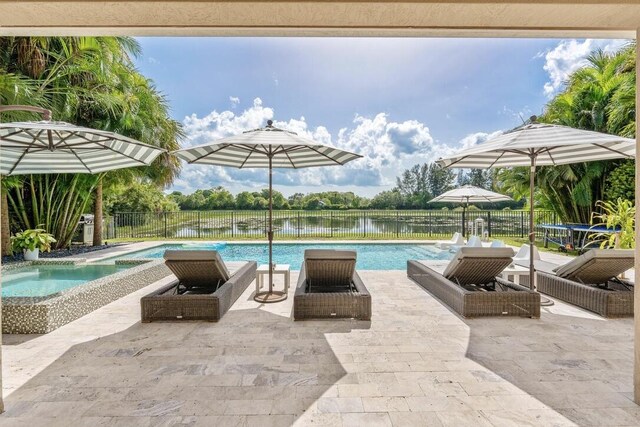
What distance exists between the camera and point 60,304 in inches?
148

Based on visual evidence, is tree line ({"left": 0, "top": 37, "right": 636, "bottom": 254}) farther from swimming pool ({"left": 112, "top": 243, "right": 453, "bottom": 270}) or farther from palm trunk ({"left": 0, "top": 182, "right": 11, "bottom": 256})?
swimming pool ({"left": 112, "top": 243, "right": 453, "bottom": 270})

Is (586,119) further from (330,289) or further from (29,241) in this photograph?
(29,241)

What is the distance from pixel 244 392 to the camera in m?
2.37

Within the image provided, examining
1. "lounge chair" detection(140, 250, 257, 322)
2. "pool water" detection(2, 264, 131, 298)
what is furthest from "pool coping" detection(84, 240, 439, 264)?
"lounge chair" detection(140, 250, 257, 322)

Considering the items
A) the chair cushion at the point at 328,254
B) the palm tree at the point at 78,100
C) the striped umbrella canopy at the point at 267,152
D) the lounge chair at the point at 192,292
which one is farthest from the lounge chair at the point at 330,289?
the palm tree at the point at 78,100

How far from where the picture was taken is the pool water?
539cm

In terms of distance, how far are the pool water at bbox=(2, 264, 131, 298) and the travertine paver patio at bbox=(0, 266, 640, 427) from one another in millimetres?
2500

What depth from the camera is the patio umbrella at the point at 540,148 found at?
3693 millimetres

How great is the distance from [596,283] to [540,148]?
87.8 inches

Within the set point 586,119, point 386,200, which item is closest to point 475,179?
point 386,200

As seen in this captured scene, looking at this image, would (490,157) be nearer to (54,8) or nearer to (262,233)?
(54,8)

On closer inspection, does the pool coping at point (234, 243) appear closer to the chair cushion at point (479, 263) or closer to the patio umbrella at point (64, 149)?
the patio umbrella at point (64, 149)

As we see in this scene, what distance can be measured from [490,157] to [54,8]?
5.83m

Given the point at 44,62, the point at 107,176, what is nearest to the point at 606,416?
the point at 44,62
